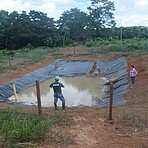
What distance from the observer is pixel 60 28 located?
180 ft

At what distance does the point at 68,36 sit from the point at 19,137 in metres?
48.1

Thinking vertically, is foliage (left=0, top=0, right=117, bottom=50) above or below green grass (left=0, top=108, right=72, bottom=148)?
above

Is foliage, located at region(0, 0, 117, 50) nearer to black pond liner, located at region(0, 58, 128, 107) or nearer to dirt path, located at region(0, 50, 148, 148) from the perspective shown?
black pond liner, located at region(0, 58, 128, 107)

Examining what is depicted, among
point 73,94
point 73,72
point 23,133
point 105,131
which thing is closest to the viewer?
point 23,133

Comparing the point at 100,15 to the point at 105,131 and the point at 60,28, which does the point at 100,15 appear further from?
the point at 105,131

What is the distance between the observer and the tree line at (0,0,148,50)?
4784cm

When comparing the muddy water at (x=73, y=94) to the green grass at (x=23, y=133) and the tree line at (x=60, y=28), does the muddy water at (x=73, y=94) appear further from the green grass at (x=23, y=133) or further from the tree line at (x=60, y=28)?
the tree line at (x=60, y=28)

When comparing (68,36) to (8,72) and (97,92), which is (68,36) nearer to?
(8,72)

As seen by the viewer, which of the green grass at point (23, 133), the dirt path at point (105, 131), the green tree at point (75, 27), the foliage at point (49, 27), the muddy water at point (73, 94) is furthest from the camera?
the green tree at point (75, 27)

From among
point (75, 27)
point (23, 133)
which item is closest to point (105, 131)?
point (23, 133)

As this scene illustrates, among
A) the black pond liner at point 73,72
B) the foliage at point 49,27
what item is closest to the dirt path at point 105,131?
the black pond liner at point 73,72

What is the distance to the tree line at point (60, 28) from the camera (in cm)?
4784

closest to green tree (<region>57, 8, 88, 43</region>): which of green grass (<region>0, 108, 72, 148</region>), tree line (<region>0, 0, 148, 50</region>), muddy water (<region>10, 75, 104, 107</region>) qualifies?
tree line (<region>0, 0, 148, 50</region>)

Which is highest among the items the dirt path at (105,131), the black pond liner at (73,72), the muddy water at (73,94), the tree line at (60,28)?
the tree line at (60,28)
